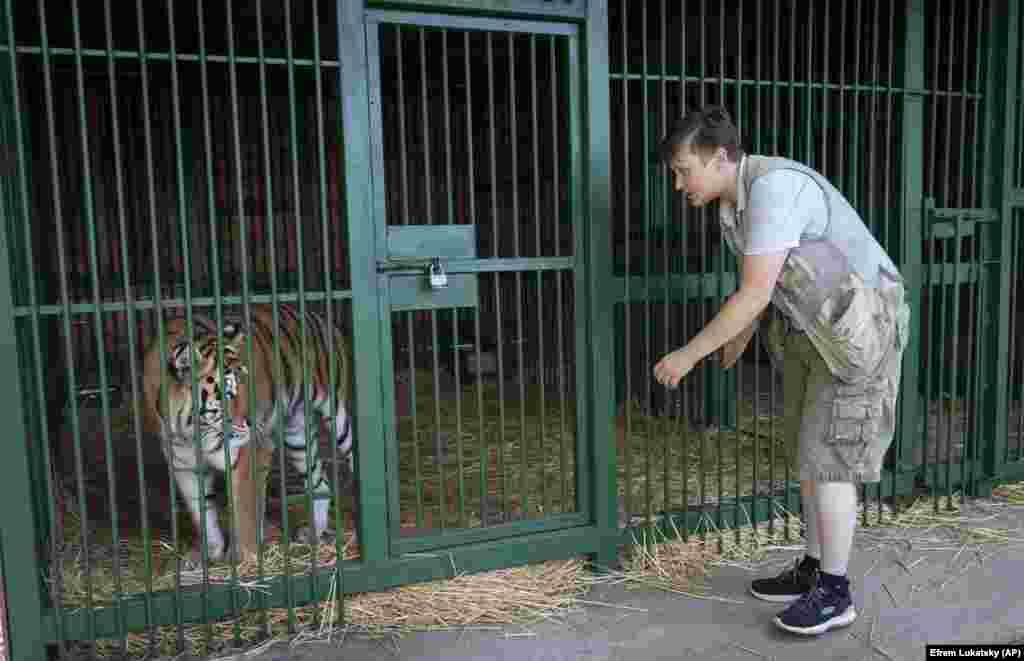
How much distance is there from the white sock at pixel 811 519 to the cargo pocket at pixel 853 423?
0.26 metres

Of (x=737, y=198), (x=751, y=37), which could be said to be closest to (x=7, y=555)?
(x=737, y=198)

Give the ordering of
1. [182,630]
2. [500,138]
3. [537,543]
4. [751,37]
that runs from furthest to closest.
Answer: [500,138] → [751,37] → [537,543] → [182,630]

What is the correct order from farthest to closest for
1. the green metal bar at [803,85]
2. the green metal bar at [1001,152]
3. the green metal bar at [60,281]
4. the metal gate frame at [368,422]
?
the green metal bar at [1001,152]
the green metal bar at [803,85]
the metal gate frame at [368,422]
the green metal bar at [60,281]

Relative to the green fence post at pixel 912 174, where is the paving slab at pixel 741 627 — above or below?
below

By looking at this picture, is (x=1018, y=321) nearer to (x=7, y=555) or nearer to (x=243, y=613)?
(x=243, y=613)

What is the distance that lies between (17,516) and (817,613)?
2459mm

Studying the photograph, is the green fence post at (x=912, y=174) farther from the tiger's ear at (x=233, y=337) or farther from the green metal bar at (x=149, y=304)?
the tiger's ear at (x=233, y=337)

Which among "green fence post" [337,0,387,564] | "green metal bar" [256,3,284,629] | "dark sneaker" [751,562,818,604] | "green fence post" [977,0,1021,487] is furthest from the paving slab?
"green fence post" [977,0,1021,487]

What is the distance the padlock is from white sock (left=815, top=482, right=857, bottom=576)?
1.38m

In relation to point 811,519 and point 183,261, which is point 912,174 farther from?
point 183,261

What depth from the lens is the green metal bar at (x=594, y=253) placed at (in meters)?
3.04

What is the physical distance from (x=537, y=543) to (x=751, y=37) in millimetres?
4212

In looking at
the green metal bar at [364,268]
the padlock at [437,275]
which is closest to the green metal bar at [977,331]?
the padlock at [437,275]

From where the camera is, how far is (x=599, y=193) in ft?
10.1
